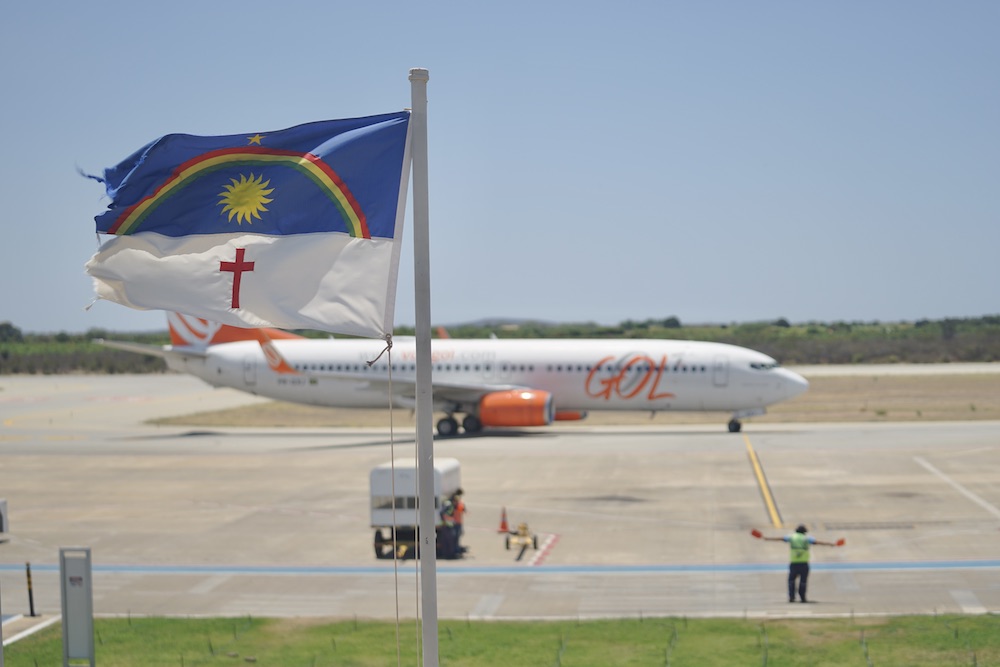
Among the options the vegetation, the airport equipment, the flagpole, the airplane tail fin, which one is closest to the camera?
the flagpole

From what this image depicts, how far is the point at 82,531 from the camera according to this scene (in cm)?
2641

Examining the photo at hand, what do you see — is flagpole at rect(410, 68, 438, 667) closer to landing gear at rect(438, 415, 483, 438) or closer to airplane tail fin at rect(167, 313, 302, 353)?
landing gear at rect(438, 415, 483, 438)

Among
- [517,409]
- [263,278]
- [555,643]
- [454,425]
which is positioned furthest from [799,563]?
[454,425]

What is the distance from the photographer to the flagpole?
315 inches

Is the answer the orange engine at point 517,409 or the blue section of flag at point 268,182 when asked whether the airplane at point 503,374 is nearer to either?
the orange engine at point 517,409

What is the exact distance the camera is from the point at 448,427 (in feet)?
152

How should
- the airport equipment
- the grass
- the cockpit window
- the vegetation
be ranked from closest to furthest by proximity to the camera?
the grass, the airport equipment, the cockpit window, the vegetation

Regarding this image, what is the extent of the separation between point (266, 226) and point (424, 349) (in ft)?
5.24

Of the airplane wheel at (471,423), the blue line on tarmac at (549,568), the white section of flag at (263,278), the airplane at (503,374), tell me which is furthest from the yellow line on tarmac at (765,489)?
the white section of flag at (263,278)

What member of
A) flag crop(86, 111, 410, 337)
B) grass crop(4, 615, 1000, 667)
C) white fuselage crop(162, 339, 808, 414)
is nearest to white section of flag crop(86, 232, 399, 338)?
flag crop(86, 111, 410, 337)

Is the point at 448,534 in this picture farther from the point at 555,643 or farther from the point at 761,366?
the point at 761,366

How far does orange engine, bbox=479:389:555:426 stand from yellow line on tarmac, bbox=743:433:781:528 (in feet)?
26.5

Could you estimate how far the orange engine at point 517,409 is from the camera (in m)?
43.7

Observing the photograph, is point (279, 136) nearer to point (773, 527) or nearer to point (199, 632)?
point (199, 632)
